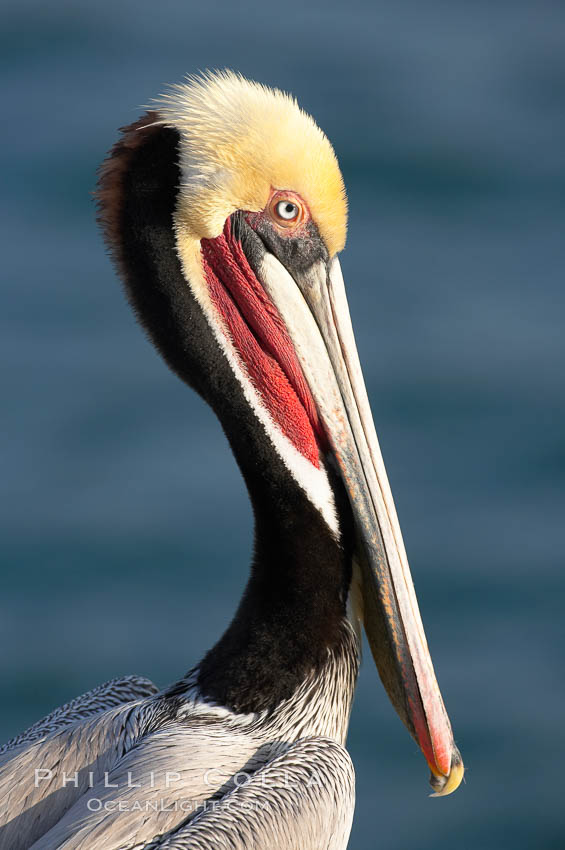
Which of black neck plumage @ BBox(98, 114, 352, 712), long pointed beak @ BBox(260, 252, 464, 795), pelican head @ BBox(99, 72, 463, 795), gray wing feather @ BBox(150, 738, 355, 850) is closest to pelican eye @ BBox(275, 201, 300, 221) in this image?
pelican head @ BBox(99, 72, 463, 795)

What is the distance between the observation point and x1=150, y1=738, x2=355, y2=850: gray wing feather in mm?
3314

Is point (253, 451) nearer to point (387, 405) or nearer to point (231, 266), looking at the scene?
point (231, 266)

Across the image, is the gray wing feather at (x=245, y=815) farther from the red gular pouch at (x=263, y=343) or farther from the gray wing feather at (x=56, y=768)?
the red gular pouch at (x=263, y=343)

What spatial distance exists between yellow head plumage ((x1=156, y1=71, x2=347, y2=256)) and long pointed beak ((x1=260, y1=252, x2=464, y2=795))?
0.17m

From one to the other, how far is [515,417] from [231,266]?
3.89 meters

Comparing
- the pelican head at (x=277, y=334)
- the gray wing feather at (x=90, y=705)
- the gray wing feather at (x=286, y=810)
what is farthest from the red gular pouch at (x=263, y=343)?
the gray wing feather at (x=90, y=705)

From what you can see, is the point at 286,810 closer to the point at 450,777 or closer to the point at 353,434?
the point at 450,777

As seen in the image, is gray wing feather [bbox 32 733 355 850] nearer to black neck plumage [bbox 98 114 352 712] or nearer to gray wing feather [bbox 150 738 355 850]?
gray wing feather [bbox 150 738 355 850]

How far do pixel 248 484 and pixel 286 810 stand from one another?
2.78 ft

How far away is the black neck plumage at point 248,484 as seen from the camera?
12.0 feet

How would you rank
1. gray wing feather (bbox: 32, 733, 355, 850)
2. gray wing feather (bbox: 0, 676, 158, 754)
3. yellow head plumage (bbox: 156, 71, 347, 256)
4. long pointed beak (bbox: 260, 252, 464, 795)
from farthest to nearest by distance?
gray wing feather (bbox: 0, 676, 158, 754) → long pointed beak (bbox: 260, 252, 464, 795) → yellow head plumage (bbox: 156, 71, 347, 256) → gray wing feather (bbox: 32, 733, 355, 850)

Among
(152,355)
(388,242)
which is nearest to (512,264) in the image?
(388,242)

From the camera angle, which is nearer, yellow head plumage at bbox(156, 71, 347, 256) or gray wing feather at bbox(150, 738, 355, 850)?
gray wing feather at bbox(150, 738, 355, 850)

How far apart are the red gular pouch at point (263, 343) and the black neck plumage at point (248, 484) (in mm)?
58
